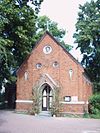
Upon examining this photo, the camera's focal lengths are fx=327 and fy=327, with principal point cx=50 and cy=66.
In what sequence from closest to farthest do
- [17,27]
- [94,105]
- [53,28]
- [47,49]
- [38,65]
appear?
[17,27] < [94,105] < [47,49] < [38,65] < [53,28]

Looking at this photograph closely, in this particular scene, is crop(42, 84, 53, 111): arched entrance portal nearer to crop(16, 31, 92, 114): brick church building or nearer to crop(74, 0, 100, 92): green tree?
crop(16, 31, 92, 114): brick church building

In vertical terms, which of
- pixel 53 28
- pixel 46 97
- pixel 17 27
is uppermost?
pixel 53 28

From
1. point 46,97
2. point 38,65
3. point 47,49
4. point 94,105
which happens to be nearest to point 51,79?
point 46,97

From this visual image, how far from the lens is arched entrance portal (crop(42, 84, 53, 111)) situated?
1432 inches

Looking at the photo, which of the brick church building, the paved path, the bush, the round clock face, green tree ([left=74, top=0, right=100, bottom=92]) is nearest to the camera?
the paved path

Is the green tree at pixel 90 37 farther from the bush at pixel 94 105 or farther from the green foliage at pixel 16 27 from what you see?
the green foliage at pixel 16 27

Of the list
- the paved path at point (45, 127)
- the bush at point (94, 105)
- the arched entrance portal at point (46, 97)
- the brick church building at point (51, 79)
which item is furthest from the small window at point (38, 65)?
the paved path at point (45, 127)

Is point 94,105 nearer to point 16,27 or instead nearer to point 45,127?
point 16,27

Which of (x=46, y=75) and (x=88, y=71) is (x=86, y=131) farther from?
(x=88, y=71)

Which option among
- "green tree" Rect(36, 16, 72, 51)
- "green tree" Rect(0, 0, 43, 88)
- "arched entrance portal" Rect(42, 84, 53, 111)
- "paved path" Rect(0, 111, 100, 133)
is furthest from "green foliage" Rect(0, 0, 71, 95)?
"green tree" Rect(36, 16, 72, 51)

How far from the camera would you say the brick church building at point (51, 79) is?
35.2 metres

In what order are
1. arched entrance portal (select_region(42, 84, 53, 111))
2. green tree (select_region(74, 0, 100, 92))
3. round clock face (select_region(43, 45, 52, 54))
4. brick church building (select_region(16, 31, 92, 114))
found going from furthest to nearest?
1. green tree (select_region(74, 0, 100, 92))
2. round clock face (select_region(43, 45, 52, 54))
3. arched entrance portal (select_region(42, 84, 53, 111))
4. brick church building (select_region(16, 31, 92, 114))

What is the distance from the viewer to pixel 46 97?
36.7 meters

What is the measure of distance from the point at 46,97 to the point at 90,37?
31.9 ft
